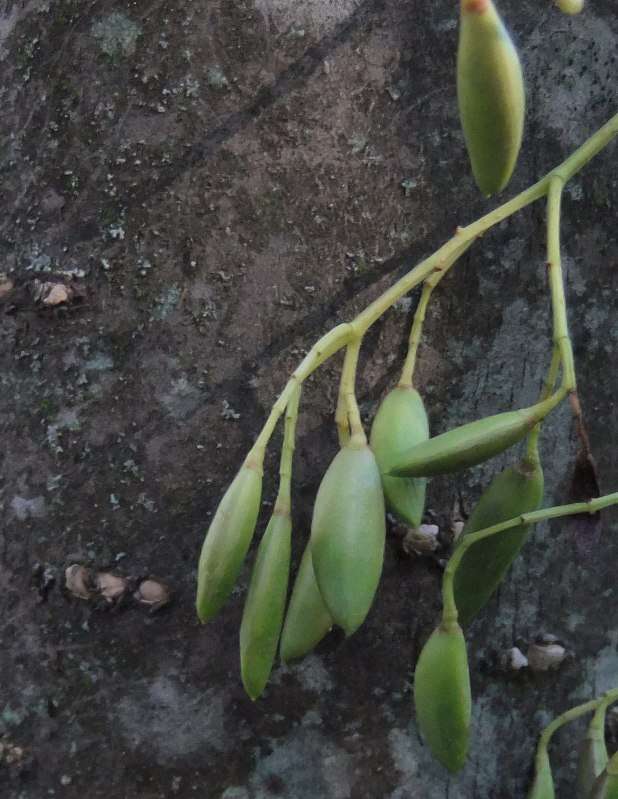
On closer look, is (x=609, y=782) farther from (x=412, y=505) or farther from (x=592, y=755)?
(x=412, y=505)

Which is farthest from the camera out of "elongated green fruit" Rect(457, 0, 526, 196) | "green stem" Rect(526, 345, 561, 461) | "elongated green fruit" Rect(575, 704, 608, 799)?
"elongated green fruit" Rect(575, 704, 608, 799)

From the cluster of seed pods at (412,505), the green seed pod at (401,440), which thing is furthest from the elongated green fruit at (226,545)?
the green seed pod at (401,440)

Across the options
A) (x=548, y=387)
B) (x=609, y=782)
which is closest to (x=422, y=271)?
(x=548, y=387)

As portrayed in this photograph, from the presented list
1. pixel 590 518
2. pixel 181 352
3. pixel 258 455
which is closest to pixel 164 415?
pixel 181 352

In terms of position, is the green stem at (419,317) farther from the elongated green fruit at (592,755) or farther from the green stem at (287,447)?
the elongated green fruit at (592,755)

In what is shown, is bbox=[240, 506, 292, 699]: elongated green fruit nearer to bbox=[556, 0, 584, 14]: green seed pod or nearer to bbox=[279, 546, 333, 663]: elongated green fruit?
bbox=[279, 546, 333, 663]: elongated green fruit

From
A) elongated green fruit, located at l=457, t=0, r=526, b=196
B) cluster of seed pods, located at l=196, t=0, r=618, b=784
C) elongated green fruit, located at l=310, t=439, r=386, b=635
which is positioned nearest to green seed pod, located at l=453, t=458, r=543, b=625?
cluster of seed pods, located at l=196, t=0, r=618, b=784

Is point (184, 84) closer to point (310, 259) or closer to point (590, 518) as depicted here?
point (310, 259)
